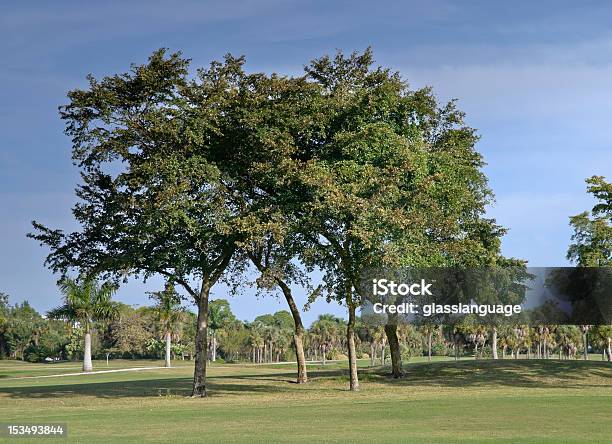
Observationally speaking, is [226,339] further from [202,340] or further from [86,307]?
[202,340]

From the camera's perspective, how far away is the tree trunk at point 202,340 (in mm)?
45125

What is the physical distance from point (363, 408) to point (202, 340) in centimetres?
1526

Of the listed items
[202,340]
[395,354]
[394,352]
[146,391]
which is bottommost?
[146,391]

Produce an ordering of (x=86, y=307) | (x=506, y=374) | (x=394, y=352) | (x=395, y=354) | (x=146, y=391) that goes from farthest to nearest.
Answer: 1. (x=86, y=307)
2. (x=394, y=352)
3. (x=395, y=354)
4. (x=506, y=374)
5. (x=146, y=391)

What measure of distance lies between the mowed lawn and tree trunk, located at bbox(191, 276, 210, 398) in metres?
1.25

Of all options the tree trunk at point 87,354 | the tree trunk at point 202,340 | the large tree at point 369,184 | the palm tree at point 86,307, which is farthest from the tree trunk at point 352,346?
the tree trunk at point 87,354

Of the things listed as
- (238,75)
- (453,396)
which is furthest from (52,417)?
(238,75)

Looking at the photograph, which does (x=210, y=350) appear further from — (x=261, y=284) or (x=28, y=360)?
(x=261, y=284)

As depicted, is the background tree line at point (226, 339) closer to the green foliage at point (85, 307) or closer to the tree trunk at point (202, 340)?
the green foliage at point (85, 307)

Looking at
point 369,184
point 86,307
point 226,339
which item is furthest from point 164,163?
point 226,339

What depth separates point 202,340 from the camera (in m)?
46.5

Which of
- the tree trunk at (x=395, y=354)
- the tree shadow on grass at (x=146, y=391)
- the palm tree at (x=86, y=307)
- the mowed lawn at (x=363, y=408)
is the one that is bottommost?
the tree shadow on grass at (x=146, y=391)

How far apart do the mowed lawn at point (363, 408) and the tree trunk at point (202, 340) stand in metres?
1.25

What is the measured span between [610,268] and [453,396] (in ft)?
45.9
